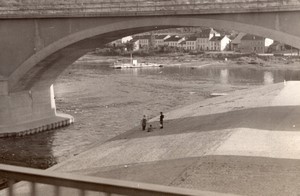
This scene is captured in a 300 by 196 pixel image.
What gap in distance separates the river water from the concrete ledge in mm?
494

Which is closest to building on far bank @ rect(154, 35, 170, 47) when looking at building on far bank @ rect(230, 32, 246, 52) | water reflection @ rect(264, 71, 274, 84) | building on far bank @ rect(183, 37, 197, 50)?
building on far bank @ rect(183, 37, 197, 50)

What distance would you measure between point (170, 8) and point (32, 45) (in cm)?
825

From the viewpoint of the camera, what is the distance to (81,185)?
3256 mm

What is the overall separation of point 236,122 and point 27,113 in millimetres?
12714

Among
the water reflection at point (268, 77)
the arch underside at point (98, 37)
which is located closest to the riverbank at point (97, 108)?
the arch underside at point (98, 37)

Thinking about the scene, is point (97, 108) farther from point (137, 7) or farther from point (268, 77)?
point (268, 77)

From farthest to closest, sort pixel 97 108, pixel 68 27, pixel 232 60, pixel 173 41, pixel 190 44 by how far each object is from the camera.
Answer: pixel 173 41, pixel 190 44, pixel 232 60, pixel 97 108, pixel 68 27

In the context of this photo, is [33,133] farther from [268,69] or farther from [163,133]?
[268,69]

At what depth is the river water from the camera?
21719mm

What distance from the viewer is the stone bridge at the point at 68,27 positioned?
2081 centimetres

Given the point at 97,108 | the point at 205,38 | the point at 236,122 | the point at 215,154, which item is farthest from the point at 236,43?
the point at 215,154

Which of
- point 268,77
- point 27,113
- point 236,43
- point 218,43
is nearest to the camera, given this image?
point 27,113

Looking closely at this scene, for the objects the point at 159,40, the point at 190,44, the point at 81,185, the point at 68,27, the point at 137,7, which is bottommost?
the point at 190,44

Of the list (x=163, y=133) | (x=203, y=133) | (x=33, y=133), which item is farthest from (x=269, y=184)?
(x=33, y=133)
